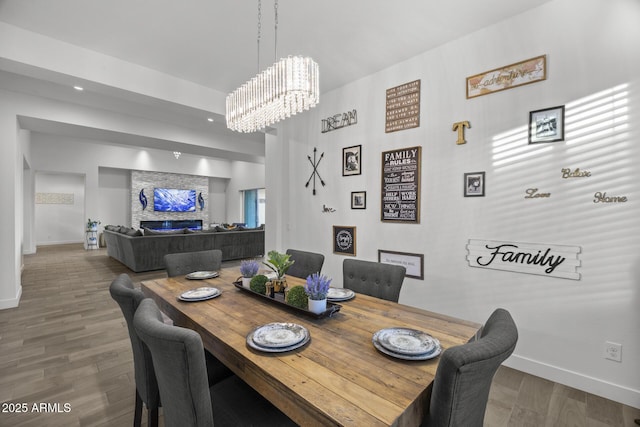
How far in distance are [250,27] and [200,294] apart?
88.0 inches

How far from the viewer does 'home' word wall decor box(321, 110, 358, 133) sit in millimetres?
3420

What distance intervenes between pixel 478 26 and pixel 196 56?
8.82ft

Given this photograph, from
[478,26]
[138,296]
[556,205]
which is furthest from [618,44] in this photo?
[138,296]

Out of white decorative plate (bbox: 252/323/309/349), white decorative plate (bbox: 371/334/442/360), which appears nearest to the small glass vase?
white decorative plate (bbox: 252/323/309/349)

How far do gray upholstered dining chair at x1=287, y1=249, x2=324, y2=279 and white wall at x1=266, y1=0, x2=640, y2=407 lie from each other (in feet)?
3.02

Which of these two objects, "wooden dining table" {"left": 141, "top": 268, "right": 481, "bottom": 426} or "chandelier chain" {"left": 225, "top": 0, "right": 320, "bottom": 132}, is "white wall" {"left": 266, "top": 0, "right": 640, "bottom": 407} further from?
"chandelier chain" {"left": 225, "top": 0, "right": 320, "bottom": 132}

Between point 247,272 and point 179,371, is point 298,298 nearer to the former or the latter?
point 247,272

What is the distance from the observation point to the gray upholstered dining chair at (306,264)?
2531 millimetres

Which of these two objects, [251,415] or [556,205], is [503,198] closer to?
[556,205]

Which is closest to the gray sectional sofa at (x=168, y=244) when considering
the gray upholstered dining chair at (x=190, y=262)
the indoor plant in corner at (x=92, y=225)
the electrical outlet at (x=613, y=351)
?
the indoor plant in corner at (x=92, y=225)

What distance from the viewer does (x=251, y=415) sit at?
1135mm

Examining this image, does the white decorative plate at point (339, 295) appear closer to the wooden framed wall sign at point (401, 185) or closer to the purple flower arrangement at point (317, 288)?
the purple flower arrangement at point (317, 288)

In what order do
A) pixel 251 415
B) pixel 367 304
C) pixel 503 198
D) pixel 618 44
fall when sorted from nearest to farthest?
pixel 251 415, pixel 367 304, pixel 618 44, pixel 503 198

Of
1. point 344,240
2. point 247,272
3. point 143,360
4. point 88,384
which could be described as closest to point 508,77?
point 344,240
